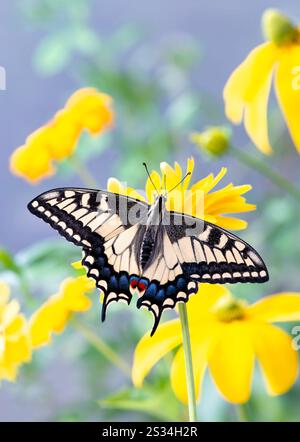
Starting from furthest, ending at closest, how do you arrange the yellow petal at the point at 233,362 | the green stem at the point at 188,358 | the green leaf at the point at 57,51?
1. the green leaf at the point at 57,51
2. the yellow petal at the point at 233,362
3. the green stem at the point at 188,358

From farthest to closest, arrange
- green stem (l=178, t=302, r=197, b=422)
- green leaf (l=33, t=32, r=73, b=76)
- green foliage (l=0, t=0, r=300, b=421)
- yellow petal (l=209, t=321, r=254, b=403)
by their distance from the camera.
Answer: green leaf (l=33, t=32, r=73, b=76) < green foliage (l=0, t=0, r=300, b=421) < yellow petal (l=209, t=321, r=254, b=403) < green stem (l=178, t=302, r=197, b=422)

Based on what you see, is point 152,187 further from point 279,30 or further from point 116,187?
point 279,30

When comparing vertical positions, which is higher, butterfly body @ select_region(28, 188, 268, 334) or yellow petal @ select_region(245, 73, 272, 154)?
yellow petal @ select_region(245, 73, 272, 154)

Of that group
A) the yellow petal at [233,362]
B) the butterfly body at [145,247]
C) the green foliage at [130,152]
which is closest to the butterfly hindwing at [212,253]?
the butterfly body at [145,247]

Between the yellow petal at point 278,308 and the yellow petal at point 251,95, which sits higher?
the yellow petal at point 251,95

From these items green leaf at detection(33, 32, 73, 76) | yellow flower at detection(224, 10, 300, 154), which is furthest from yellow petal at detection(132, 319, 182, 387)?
green leaf at detection(33, 32, 73, 76)

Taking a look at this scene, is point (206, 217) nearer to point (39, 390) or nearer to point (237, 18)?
point (39, 390)

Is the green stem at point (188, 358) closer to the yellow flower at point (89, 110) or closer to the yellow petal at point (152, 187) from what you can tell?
the yellow petal at point (152, 187)

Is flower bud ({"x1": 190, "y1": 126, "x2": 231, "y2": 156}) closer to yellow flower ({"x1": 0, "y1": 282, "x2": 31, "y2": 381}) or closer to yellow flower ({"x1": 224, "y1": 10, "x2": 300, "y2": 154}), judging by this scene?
yellow flower ({"x1": 224, "y1": 10, "x2": 300, "y2": 154})
